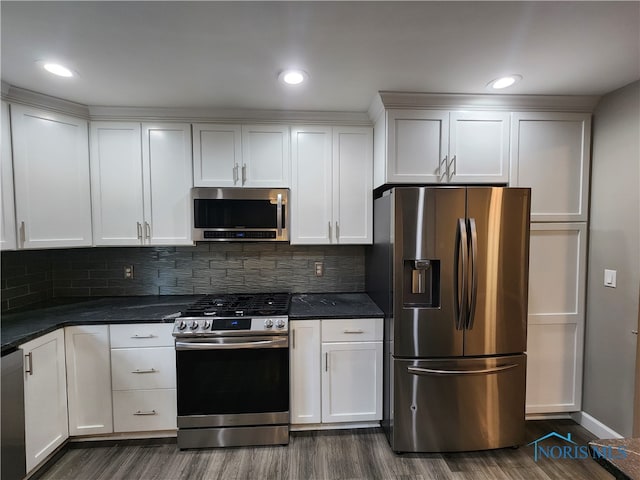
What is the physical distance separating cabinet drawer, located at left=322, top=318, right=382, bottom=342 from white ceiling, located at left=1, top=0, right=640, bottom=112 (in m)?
1.64

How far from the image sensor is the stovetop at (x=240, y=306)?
6.81 ft

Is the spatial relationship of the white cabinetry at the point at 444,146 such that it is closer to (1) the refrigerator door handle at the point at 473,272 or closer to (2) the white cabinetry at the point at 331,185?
(2) the white cabinetry at the point at 331,185

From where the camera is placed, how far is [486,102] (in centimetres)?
213

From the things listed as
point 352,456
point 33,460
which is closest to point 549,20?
point 352,456

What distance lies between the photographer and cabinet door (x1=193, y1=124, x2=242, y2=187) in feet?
7.76

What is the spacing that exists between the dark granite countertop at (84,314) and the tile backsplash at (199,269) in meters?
0.14

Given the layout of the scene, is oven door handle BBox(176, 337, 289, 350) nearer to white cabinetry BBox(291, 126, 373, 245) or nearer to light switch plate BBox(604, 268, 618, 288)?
white cabinetry BBox(291, 126, 373, 245)

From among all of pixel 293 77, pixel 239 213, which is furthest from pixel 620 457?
pixel 239 213

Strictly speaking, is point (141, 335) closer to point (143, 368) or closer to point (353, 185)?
point (143, 368)

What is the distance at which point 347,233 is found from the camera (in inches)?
97.7

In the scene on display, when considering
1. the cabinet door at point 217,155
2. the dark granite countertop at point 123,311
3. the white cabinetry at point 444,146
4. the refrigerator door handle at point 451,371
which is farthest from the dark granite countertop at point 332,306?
the cabinet door at point 217,155

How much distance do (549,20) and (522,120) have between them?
96cm

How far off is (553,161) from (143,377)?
3.37 metres

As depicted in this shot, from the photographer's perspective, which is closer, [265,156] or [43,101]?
[43,101]
